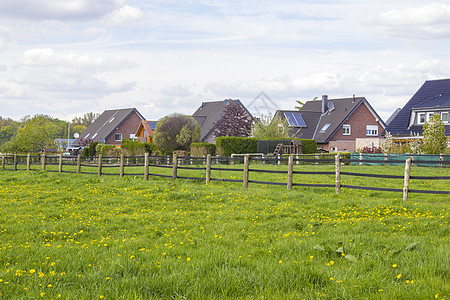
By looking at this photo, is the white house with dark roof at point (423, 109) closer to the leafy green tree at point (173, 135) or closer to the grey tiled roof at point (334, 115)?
the grey tiled roof at point (334, 115)

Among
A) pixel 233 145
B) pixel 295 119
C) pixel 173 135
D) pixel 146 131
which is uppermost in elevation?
pixel 295 119

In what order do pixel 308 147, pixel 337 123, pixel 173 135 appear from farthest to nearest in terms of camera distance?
pixel 337 123, pixel 173 135, pixel 308 147

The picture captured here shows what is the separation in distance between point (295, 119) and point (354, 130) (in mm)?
7359

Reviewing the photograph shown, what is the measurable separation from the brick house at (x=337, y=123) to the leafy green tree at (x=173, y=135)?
41.5 ft

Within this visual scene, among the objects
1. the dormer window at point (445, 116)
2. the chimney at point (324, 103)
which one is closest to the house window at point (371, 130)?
the chimney at point (324, 103)

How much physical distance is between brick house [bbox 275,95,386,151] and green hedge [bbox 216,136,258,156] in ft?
45.9

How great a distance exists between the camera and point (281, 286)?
18.6ft

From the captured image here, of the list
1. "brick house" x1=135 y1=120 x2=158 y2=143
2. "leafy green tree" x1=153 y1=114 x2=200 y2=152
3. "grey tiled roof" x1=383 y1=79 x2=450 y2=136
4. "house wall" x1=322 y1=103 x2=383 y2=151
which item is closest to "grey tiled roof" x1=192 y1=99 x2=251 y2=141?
"brick house" x1=135 y1=120 x2=158 y2=143

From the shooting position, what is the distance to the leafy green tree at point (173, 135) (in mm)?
47250

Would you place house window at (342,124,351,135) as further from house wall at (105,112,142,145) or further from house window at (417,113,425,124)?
house wall at (105,112,142,145)

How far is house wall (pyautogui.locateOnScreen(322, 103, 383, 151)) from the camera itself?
54438 millimetres

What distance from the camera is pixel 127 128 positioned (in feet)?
236

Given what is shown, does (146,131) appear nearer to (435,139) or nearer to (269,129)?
(269,129)

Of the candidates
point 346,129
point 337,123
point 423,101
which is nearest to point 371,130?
point 346,129
